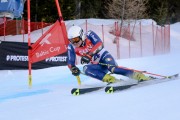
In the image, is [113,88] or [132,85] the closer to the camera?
[113,88]

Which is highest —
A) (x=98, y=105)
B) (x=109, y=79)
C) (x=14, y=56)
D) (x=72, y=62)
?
(x=72, y=62)

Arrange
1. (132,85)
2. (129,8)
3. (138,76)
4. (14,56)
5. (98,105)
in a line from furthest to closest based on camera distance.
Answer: (129,8) → (14,56) → (138,76) → (132,85) → (98,105)

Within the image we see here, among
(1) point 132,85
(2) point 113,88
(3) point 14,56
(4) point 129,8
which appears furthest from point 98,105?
(4) point 129,8

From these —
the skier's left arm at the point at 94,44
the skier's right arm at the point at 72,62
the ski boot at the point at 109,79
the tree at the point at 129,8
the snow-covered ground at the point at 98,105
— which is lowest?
the snow-covered ground at the point at 98,105

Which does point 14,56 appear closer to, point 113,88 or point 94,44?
point 94,44

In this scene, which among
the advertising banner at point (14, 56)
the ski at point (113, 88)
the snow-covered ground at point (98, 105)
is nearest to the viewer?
the snow-covered ground at point (98, 105)

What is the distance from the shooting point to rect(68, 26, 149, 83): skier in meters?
7.51

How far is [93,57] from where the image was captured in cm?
790

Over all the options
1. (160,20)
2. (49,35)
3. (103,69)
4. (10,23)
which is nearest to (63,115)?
(103,69)

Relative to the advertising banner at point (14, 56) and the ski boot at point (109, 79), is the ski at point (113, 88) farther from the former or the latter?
the advertising banner at point (14, 56)

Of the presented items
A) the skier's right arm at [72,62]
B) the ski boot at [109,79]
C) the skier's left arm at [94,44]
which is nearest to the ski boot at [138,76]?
the ski boot at [109,79]

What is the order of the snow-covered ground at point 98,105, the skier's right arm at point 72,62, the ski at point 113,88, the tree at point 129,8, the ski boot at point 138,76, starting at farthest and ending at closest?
the tree at point 129,8
the skier's right arm at point 72,62
the ski boot at point 138,76
the ski at point 113,88
the snow-covered ground at point 98,105

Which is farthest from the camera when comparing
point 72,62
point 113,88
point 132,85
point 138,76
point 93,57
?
point 93,57

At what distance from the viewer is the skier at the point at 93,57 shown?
24.6 feet
